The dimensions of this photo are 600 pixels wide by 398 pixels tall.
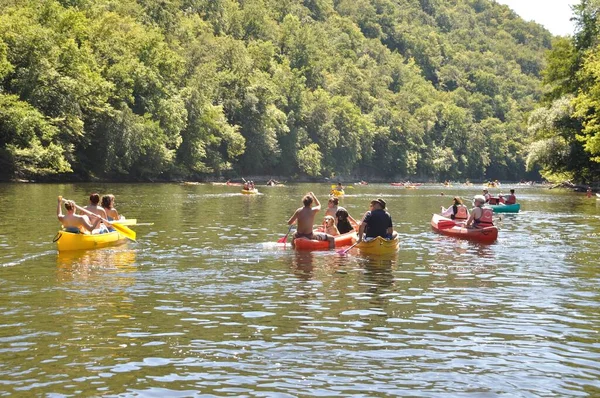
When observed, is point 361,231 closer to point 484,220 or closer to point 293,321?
point 484,220

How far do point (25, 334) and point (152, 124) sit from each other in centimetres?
6972

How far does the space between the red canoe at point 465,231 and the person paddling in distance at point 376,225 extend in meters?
5.40

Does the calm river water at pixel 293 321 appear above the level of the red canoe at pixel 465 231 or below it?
below

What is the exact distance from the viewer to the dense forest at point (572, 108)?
64.3 metres

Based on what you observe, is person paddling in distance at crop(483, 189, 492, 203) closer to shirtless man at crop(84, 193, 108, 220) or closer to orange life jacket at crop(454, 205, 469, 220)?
orange life jacket at crop(454, 205, 469, 220)

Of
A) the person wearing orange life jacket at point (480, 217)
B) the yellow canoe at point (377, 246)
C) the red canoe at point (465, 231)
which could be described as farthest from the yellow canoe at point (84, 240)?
the person wearing orange life jacket at point (480, 217)

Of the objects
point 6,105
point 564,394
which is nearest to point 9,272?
point 564,394

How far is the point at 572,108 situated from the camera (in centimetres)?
6769

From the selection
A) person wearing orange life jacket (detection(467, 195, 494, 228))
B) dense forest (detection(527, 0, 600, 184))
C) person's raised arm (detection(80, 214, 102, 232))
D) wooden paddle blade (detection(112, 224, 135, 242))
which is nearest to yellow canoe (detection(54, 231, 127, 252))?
wooden paddle blade (detection(112, 224, 135, 242))

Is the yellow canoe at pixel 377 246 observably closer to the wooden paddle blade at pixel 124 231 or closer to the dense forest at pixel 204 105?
the wooden paddle blade at pixel 124 231

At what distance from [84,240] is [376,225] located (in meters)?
7.87

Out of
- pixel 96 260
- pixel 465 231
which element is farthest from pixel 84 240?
pixel 465 231

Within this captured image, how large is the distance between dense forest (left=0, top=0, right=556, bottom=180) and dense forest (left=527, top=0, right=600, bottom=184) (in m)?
0.18

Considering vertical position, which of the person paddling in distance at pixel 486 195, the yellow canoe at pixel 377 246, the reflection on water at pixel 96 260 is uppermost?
the person paddling in distance at pixel 486 195
